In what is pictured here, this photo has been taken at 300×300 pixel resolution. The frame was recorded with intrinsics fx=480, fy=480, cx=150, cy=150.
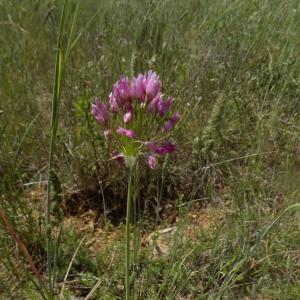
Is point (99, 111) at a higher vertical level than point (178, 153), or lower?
higher

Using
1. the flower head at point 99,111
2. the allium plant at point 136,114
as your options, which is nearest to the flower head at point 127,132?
the allium plant at point 136,114

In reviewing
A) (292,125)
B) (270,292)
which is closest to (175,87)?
(292,125)

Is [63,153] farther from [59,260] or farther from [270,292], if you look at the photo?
[270,292]

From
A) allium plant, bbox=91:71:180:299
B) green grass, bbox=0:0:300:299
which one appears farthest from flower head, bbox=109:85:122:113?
green grass, bbox=0:0:300:299

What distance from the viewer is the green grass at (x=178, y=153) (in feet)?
5.57

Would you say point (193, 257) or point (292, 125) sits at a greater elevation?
point (292, 125)

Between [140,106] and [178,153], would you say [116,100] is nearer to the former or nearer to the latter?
[140,106]

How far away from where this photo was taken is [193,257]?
179 cm

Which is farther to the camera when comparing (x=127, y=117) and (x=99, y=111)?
(x=99, y=111)

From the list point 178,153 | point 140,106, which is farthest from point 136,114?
point 178,153

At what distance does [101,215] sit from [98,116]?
0.99 metres

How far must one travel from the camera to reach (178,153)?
2318mm

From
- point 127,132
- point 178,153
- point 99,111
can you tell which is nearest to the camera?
point 127,132

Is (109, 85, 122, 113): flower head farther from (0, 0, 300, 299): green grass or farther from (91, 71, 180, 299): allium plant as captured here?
(0, 0, 300, 299): green grass
